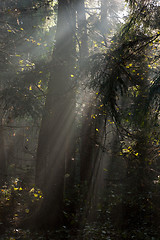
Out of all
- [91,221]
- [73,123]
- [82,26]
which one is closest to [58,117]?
[73,123]

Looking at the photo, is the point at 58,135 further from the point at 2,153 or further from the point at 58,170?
the point at 2,153

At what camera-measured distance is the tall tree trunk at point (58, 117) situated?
33.6 feet

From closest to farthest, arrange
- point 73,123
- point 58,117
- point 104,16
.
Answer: point 58,117, point 73,123, point 104,16

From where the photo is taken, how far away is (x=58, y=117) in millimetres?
10398

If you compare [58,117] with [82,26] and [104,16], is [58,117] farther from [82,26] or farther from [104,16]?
[104,16]

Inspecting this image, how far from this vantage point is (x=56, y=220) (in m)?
9.17

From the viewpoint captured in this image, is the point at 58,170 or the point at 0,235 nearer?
the point at 0,235

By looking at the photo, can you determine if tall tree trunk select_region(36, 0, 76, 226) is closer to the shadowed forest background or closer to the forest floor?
the shadowed forest background

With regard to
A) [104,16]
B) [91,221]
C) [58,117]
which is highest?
[104,16]

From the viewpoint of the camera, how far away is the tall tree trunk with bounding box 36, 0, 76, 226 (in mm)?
10227

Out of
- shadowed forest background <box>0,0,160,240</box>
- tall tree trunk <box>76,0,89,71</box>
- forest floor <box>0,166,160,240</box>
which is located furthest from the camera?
tall tree trunk <box>76,0,89,71</box>

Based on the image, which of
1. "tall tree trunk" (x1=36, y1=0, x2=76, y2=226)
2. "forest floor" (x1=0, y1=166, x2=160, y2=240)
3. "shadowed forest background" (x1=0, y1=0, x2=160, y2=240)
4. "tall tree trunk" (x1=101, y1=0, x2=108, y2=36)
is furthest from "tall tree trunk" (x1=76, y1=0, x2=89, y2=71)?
"forest floor" (x1=0, y1=166, x2=160, y2=240)

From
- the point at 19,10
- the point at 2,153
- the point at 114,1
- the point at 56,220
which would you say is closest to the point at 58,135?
the point at 56,220

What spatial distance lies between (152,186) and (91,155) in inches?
146
